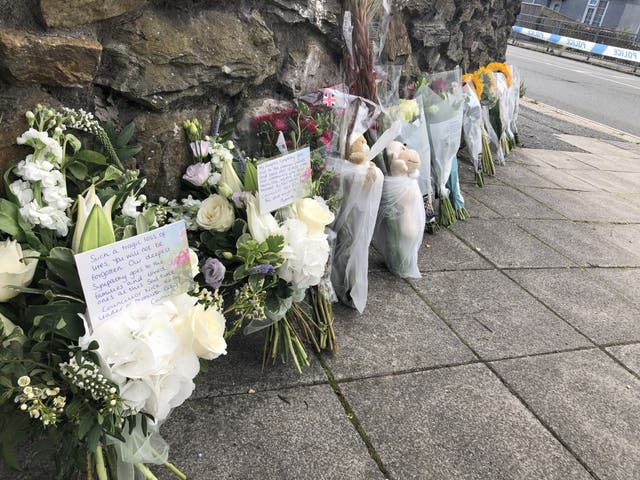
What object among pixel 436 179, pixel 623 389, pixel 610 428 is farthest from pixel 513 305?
pixel 436 179

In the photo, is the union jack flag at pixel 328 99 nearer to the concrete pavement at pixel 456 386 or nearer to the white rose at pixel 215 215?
the white rose at pixel 215 215

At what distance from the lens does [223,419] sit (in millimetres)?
1679

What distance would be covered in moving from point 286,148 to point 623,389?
1799mm

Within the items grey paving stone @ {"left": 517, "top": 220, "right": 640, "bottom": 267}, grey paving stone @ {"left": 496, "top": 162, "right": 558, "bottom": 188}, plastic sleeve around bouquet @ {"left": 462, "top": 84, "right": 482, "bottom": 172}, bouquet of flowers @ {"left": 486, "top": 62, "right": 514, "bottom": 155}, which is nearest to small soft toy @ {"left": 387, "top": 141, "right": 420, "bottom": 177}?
grey paving stone @ {"left": 517, "top": 220, "right": 640, "bottom": 267}

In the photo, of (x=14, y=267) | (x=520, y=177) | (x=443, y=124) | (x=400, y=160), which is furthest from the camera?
(x=520, y=177)

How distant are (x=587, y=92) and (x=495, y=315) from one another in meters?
11.8

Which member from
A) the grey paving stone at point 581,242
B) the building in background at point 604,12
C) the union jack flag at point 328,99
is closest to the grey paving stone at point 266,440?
the union jack flag at point 328,99

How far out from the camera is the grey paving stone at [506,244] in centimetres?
325

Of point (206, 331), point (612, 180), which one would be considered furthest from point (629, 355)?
point (612, 180)

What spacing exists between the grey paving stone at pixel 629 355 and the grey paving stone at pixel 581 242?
920 mm

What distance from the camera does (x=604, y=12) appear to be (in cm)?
3195

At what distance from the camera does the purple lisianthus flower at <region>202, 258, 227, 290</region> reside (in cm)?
157

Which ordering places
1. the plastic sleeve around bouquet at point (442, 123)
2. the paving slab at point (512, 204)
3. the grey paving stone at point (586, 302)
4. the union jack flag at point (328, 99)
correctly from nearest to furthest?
the union jack flag at point (328, 99) < the grey paving stone at point (586, 302) < the plastic sleeve around bouquet at point (442, 123) < the paving slab at point (512, 204)

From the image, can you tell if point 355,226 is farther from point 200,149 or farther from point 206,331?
point 206,331
